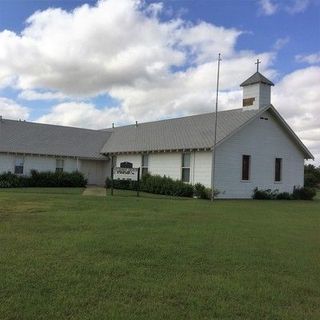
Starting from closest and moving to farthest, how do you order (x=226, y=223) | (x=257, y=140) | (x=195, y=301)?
1. (x=195, y=301)
2. (x=226, y=223)
3. (x=257, y=140)

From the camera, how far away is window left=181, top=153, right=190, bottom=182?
30.4m

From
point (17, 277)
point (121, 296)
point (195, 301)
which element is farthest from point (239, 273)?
point (17, 277)

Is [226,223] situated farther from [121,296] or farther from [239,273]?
[121,296]

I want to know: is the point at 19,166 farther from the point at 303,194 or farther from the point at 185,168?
the point at 303,194

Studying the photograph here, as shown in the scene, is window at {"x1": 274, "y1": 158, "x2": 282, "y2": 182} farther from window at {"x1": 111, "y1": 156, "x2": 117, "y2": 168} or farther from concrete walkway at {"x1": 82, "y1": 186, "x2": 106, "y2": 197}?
window at {"x1": 111, "y1": 156, "x2": 117, "y2": 168}

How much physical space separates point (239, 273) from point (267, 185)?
961 inches

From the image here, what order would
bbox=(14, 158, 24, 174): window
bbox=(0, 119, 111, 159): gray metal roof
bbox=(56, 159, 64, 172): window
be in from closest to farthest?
bbox=(14, 158, 24, 174): window, bbox=(0, 119, 111, 159): gray metal roof, bbox=(56, 159, 64, 172): window

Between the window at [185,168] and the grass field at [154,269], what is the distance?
16.2m

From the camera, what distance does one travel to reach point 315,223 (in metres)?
16.0

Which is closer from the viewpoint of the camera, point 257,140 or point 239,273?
point 239,273

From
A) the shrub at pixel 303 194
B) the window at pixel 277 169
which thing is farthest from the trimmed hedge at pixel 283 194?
the window at pixel 277 169

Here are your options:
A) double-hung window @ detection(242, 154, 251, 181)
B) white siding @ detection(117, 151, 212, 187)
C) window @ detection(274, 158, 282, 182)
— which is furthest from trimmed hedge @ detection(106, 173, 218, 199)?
window @ detection(274, 158, 282, 182)

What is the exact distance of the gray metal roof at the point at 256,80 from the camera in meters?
31.6

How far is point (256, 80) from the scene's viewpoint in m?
31.7
